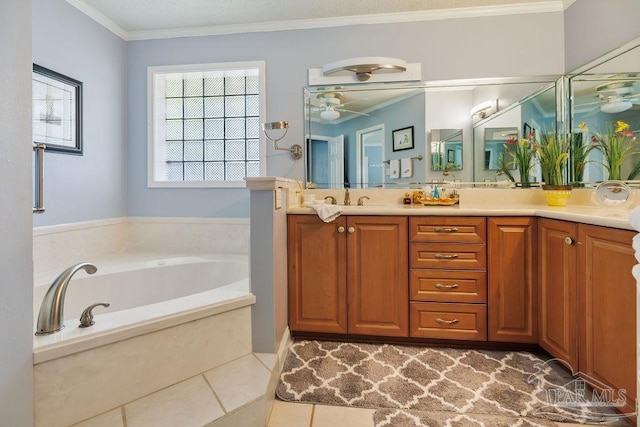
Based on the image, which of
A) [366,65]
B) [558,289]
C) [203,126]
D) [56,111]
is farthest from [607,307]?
[56,111]

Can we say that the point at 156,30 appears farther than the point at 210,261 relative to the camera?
Yes

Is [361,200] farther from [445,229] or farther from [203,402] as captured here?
[203,402]

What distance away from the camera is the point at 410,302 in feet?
6.56

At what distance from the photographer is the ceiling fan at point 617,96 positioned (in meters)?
1.88

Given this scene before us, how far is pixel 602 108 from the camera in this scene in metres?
2.09

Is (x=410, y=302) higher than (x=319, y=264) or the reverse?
the reverse

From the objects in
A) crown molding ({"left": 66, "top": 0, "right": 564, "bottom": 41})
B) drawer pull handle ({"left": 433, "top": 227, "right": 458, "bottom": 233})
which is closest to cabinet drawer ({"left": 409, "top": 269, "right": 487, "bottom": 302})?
drawer pull handle ({"left": 433, "top": 227, "right": 458, "bottom": 233})

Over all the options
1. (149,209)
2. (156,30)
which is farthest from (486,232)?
(156,30)

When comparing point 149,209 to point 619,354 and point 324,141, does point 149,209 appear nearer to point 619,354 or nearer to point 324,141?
point 324,141

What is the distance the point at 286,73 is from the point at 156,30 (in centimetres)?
124

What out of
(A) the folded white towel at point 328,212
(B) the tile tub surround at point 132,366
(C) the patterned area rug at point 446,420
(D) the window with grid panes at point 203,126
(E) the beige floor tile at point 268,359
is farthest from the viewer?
(D) the window with grid panes at point 203,126

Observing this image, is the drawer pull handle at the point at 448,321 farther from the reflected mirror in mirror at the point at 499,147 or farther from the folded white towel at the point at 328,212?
the reflected mirror in mirror at the point at 499,147

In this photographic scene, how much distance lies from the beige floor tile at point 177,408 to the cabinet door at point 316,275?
773mm

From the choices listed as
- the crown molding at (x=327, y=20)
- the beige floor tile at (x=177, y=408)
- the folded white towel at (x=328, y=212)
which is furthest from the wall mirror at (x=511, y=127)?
the beige floor tile at (x=177, y=408)
